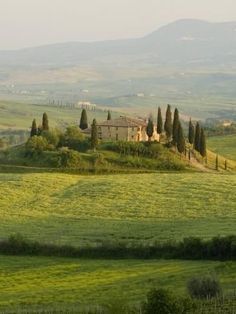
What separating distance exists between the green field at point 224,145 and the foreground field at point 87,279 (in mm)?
75872

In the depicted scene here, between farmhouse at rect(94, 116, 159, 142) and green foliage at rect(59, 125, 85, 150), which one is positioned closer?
green foliage at rect(59, 125, 85, 150)

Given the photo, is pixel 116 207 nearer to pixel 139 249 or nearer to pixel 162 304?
pixel 139 249

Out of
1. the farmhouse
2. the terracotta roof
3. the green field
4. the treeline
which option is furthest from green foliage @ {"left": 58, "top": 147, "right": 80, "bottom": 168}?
the treeline

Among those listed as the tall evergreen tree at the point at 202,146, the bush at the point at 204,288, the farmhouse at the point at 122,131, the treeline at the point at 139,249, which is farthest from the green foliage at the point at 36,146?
the bush at the point at 204,288

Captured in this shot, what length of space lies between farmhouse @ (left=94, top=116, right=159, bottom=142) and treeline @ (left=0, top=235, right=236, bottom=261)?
2532 inches

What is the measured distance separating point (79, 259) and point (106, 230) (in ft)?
25.4

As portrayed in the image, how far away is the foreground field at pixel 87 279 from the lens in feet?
116

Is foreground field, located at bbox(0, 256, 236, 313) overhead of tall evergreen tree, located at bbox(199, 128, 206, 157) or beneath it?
beneath

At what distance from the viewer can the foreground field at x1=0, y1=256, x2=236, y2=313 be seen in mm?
35344

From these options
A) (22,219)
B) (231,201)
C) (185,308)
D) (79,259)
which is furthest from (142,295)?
(231,201)

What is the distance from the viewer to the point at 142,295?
35062 millimetres

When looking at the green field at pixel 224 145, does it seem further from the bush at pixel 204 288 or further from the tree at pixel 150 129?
the bush at pixel 204 288

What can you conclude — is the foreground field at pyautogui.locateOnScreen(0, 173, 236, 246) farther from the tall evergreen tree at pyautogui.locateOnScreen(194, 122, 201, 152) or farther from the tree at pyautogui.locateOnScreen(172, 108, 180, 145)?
the tall evergreen tree at pyautogui.locateOnScreen(194, 122, 201, 152)

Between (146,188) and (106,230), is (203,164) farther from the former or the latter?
(106,230)
